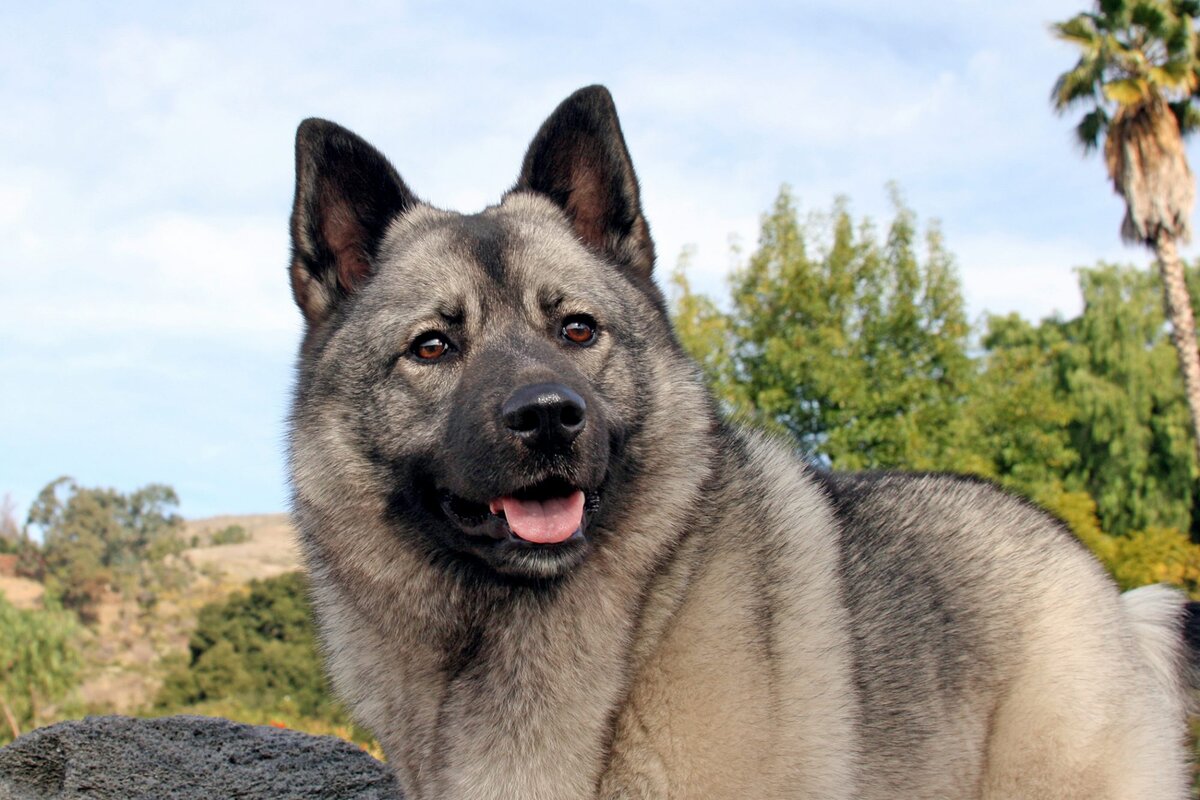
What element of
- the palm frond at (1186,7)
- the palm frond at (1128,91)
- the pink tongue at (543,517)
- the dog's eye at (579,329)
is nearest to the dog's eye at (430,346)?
the dog's eye at (579,329)

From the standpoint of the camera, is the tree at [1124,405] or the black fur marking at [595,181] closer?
the black fur marking at [595,181]

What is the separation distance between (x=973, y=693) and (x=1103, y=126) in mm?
24169

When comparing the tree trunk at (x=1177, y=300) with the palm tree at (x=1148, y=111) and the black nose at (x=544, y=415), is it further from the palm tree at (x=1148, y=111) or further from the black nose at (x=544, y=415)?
the black nose at (x=544, y=415)

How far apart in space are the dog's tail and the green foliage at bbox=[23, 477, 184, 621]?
43.3m

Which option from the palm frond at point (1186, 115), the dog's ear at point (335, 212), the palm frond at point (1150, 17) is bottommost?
the dog's ear at point (335, 212)

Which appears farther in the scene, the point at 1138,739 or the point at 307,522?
the point at 1138,739

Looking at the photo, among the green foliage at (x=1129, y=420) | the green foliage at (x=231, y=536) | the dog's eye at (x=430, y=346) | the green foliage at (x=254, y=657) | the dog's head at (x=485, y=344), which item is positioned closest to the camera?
the dog's head at (x=485, y=344)

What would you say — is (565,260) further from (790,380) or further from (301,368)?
(790,380)

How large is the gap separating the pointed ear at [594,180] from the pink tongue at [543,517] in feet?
3.78

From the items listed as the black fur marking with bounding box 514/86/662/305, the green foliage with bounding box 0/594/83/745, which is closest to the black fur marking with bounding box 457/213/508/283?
the black fur marking with bounding box 514/86/662/305

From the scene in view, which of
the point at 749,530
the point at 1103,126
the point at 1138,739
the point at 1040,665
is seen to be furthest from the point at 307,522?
the point at 1103,126

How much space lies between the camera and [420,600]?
341cm

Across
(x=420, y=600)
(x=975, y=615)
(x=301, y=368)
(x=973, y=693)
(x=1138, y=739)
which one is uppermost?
(x=301, y=368)

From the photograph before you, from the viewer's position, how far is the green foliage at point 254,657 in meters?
26.6
